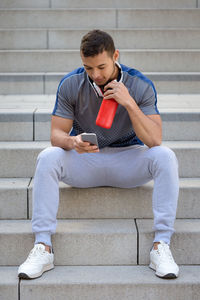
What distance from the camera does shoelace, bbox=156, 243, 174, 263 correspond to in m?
2.56

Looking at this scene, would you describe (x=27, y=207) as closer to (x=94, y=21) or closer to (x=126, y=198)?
(x=126, y=198)

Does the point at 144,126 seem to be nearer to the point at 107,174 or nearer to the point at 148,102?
the point at 148,102

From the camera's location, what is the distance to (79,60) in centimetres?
504

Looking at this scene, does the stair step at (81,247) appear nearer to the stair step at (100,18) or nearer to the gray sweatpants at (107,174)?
the gray sweatpants at (107,174)

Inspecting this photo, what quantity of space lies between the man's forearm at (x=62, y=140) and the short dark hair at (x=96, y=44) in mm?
496

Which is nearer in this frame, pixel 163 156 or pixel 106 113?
pixel 106 113

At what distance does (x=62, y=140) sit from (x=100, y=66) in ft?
1.61

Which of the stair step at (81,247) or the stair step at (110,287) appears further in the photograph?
the stair step at (81,247)

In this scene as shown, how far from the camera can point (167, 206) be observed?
8.50 feet

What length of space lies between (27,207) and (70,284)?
2.22 feet

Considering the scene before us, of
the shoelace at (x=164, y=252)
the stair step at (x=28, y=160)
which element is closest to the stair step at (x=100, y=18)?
the stair step at (x=28, y=160)

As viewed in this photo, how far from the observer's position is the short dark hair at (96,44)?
2.56 meters

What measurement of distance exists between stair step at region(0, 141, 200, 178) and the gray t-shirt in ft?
1.88

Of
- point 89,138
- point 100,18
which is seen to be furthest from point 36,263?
point 100,18
